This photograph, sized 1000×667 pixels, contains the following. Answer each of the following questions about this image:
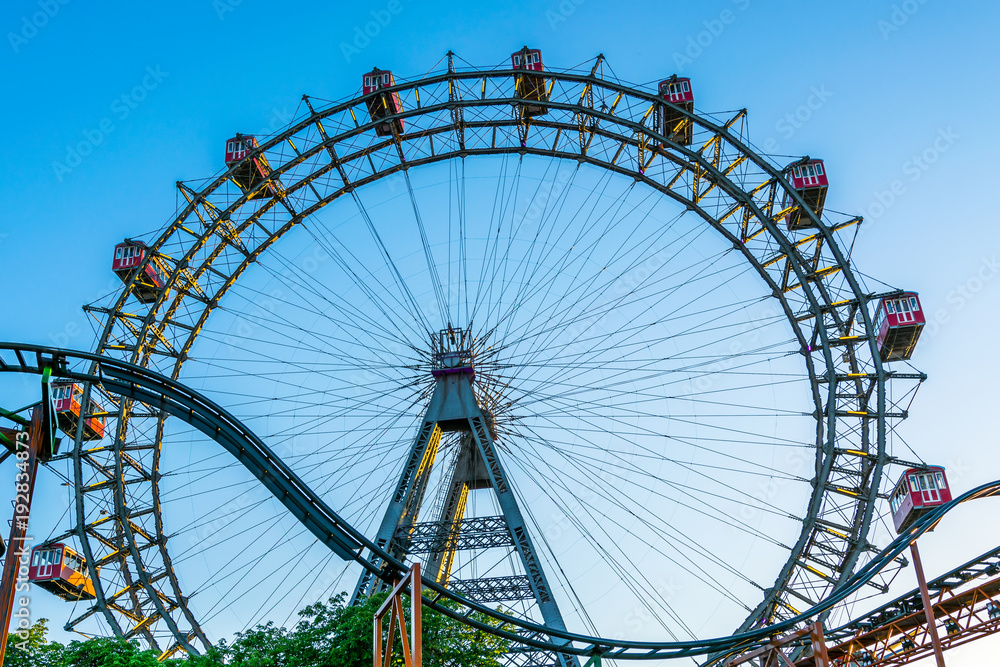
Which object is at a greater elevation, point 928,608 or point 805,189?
point 805,189

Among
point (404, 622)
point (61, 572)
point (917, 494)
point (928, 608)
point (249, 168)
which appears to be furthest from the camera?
point (249, 168)

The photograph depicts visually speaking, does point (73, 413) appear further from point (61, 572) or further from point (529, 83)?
point (529, 83)

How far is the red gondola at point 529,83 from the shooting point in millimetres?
30266

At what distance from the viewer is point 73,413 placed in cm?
2961

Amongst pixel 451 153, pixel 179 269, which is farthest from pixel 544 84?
pixel 179 269

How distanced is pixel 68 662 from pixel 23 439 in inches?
456

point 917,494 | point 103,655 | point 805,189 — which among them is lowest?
point 103,655

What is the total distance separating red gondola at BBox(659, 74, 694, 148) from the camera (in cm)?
2989

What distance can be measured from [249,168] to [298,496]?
16.9 meters

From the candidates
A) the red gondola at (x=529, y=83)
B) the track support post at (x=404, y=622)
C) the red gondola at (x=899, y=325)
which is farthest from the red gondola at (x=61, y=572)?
the red gondola at (x=899, y=325)

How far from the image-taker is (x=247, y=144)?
3138 cm

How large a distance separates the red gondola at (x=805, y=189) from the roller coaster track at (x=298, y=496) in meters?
12.0

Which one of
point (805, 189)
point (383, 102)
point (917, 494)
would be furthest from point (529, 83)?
point (917, 494)

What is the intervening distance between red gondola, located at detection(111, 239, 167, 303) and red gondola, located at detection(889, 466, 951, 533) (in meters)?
25.1
